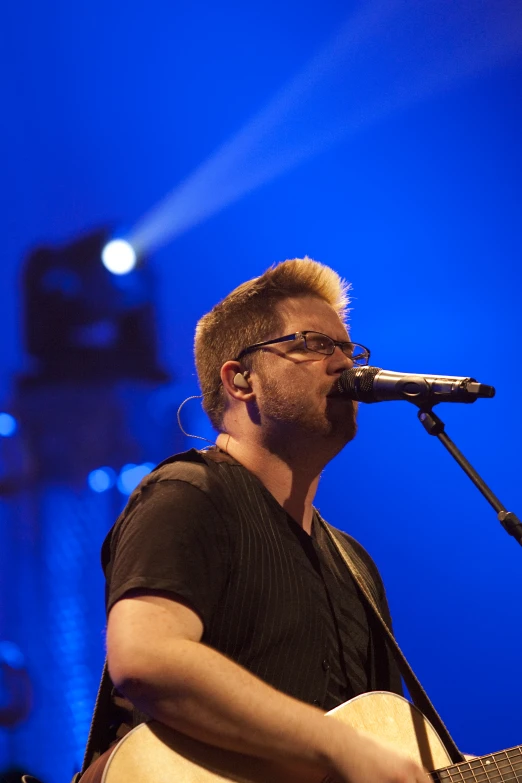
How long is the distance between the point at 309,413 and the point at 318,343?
0.79 feet

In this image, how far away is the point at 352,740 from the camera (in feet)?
5.54

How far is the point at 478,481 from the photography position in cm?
173

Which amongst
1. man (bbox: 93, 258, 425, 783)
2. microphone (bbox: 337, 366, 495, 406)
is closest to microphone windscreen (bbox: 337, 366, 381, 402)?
microphone (bbox: 337, 366, 495, 406)

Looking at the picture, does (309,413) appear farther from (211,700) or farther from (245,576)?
(211,700)

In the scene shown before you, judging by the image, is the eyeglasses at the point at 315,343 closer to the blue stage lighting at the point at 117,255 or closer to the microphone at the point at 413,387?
the microphone at the point at 413,387

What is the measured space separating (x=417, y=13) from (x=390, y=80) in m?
0.41

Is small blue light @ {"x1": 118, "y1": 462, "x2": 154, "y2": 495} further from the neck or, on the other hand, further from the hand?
the hand

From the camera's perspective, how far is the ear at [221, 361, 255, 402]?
2340 mm

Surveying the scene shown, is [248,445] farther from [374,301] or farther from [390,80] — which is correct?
[390,80]

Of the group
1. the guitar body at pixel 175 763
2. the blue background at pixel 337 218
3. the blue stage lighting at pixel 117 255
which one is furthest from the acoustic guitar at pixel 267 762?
the blue stage lighting at pixel 117 255

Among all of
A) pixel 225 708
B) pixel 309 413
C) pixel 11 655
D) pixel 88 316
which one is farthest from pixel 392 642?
pixel 88 316

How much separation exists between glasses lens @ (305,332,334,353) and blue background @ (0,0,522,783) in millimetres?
1536

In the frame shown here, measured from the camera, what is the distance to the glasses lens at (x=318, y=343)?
7.55 ft

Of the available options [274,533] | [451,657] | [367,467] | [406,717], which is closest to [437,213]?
[367,467]
